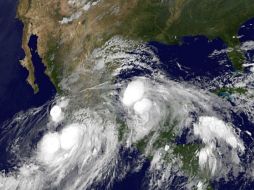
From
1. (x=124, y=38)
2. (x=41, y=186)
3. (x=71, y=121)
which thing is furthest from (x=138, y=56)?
(x=41, y=186)

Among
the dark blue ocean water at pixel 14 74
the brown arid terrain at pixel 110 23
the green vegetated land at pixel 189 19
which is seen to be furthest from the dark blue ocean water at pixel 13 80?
the green vegetated land at pixel 189 19

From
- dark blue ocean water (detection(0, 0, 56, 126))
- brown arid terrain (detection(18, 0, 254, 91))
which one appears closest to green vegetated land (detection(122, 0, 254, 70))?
brown arid terrain (detection(18, 0, 254, 91))

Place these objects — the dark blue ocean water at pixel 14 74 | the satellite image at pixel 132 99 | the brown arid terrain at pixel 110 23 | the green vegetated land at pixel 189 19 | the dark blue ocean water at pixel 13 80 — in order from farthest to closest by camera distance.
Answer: the dark blue ocean water at pixel 14 74
the dark blue ocean water at pixel 13 80
the brown arid terrain at pixel 110 23
the green vegetated land at pixel 189 19
the satellite image at pixel 132 99

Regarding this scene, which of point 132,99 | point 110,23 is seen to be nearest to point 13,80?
point 110,23

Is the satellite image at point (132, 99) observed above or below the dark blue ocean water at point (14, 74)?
below

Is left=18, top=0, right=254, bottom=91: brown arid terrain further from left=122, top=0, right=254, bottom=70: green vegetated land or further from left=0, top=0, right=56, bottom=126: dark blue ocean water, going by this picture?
left=0, top=0, right=56, bottom=126: dark blue ocean water

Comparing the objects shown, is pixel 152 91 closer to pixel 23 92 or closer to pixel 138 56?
pixel 138 56

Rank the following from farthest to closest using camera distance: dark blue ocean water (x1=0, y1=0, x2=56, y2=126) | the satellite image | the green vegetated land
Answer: dark blue ocean water (x1=0, y1=0, x2=56, y2=126) → the green vegetated land → the satellite image

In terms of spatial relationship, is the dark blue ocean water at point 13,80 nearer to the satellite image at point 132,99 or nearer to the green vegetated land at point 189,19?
the satellite image at point 132,99
